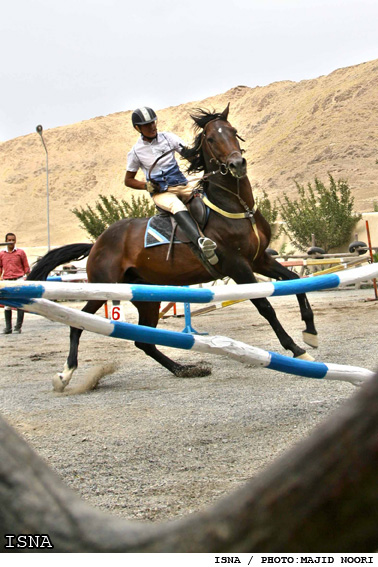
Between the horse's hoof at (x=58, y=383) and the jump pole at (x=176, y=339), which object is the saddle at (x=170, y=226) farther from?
the jump pole at (x=176, y=339)

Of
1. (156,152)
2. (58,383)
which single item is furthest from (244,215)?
(58,383)

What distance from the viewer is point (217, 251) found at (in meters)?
6.18

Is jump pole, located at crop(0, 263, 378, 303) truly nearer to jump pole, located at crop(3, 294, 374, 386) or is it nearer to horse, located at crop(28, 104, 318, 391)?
jump pole, located at crop(3, 294, 374, 386)

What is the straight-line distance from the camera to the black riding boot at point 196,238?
5922 mm

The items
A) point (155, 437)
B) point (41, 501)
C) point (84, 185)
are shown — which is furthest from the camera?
point (84, 185)

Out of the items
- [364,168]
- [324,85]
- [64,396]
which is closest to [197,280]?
[64,396]

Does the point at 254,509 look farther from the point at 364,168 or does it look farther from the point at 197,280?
the point at 364,168

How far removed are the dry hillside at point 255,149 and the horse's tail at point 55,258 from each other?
5594cm

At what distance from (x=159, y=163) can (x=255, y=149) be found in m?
85.4

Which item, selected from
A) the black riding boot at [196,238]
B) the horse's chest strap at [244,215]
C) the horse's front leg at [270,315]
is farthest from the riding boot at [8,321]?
the horse's front leg at [270,315]

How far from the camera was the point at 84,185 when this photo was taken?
105 metres

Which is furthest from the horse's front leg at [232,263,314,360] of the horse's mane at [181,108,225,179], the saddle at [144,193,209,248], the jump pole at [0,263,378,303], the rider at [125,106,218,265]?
the jump pole at [0,263,378,303]

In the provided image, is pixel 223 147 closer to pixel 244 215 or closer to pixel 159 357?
pixel 244 215

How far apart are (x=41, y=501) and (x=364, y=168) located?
73789 millimetres
